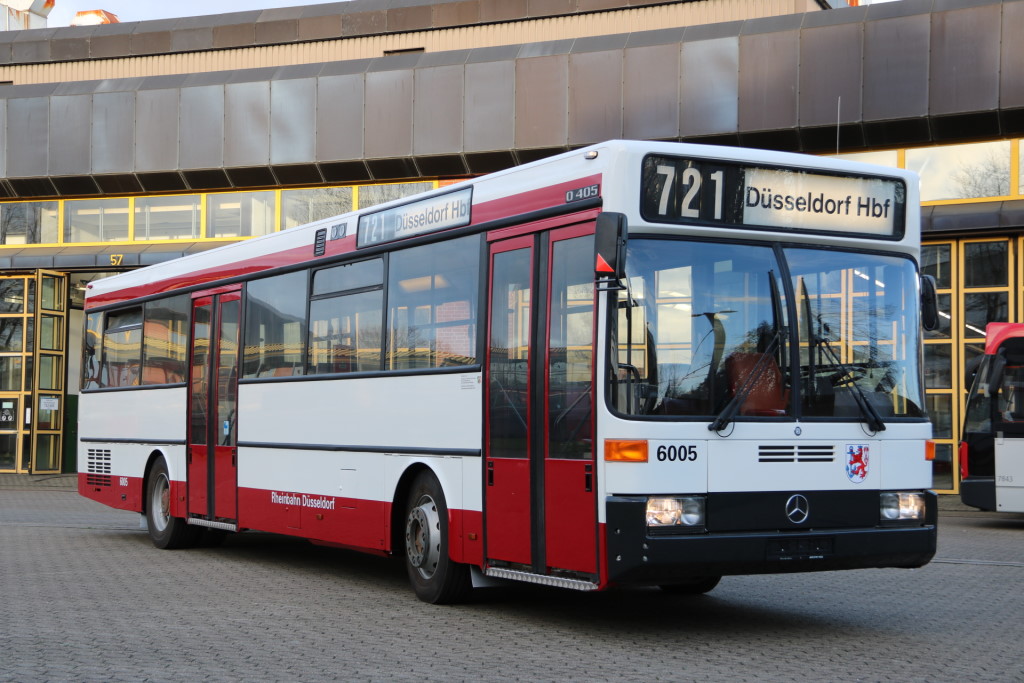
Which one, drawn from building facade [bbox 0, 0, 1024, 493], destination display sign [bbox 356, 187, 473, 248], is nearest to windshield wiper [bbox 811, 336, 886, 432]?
destination display sign [bbox 356, 187, 473, 248]

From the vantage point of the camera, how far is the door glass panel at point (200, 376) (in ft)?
46.3

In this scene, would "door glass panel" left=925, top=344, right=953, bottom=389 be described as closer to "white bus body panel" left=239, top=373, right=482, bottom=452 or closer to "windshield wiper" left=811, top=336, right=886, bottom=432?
"white bus body panel" left=239, top=373, right=482, bottom=452

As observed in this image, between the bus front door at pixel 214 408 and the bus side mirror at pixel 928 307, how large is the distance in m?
7.04

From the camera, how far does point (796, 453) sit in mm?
8352

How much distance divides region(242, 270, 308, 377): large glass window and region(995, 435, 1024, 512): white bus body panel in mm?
11416

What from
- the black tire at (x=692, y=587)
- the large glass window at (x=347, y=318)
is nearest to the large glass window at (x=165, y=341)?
the large glass window at (x=347, y=318)

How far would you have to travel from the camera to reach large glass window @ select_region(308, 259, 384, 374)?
1108cm

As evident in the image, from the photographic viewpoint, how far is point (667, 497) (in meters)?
7.99

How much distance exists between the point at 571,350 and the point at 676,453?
3.29 ft

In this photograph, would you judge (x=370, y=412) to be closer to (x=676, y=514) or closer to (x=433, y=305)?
(x=433, y=305)

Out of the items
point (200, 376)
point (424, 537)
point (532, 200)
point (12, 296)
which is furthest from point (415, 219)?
point (12, 296)

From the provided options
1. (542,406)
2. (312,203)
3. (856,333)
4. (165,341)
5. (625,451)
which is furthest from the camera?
(312,203)

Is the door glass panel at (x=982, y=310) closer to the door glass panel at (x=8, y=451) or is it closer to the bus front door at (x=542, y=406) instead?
the bus front door at (x=542, y=406)

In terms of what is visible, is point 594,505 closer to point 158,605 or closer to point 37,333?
point 158,605
